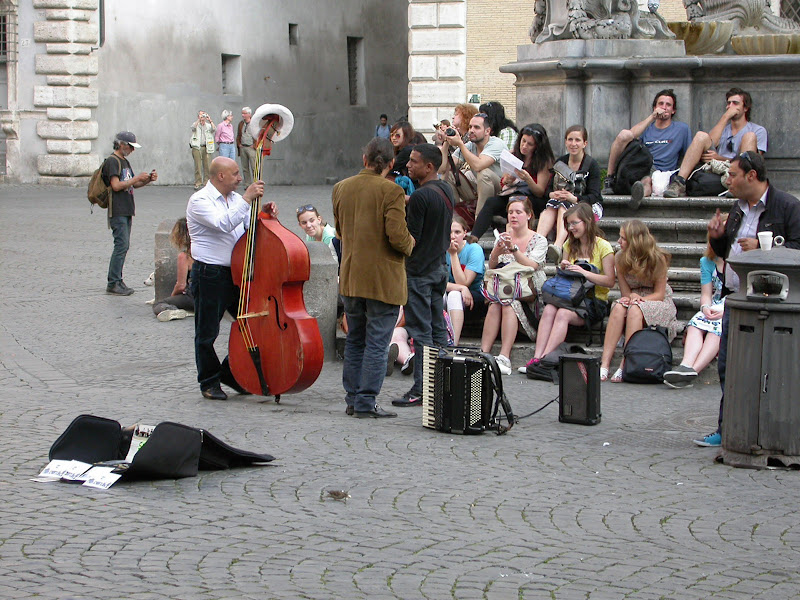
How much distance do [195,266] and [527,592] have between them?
4661mm

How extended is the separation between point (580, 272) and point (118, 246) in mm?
6193

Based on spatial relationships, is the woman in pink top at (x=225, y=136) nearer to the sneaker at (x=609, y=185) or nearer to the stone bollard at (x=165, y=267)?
the stone bollard at (x=165, y=267)

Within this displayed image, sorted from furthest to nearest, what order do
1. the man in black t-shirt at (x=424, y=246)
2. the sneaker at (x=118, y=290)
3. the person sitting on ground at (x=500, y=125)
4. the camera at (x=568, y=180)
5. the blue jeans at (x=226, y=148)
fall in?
1. the blue jeans at (x=226, y=148)
2. the sneaker at (x=118, y=290)
3. the person sitting on ground at (x=500, y=125)
4. the camera at (x=568, y=180)
5. the man in black t-shirt at (x=424, y=246)

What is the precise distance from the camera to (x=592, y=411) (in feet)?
27.5

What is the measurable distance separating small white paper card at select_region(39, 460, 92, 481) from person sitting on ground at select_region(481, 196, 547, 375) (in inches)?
162

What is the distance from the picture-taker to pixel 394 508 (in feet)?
20.7

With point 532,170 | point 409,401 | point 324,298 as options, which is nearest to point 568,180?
point 532,170

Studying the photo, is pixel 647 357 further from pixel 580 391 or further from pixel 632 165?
pixel 632 165

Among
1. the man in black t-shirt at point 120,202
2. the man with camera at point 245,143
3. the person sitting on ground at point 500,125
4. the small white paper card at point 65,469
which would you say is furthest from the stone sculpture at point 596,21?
the man with camera at point 245,143

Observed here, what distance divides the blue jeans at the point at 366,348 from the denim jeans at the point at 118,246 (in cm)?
637

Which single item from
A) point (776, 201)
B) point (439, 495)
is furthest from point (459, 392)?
point (776, 201)

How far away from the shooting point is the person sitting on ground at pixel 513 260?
10445 millimetres

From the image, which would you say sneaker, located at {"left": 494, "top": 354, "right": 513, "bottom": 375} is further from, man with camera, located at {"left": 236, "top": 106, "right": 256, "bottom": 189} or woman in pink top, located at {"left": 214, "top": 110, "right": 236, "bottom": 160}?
woman in pink top, located at {"left": 214, "top": 110, "right": 236, "bottom": 160}

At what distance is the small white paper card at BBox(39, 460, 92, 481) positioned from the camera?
670 centimetres
